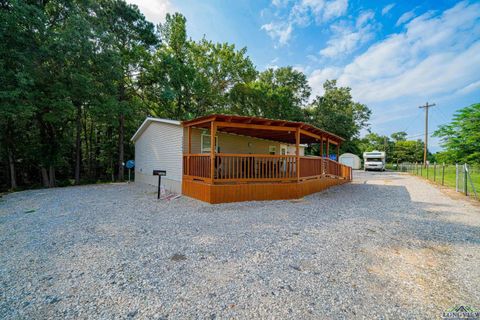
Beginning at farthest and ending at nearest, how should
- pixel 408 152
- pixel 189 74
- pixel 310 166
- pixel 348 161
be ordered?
pixel 408 152 → pixel 348 161 → pixel 189 74 → pixel 310 166

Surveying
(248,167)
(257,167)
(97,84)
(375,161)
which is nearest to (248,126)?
(248,167)

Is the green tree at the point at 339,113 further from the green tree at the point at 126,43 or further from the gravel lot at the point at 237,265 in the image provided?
the gravel lot at the point at 237,265

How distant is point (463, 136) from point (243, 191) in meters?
12.5

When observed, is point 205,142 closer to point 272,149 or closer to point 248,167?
point 248,167

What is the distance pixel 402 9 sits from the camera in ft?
29.0

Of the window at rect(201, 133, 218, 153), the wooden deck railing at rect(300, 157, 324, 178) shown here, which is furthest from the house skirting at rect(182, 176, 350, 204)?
the window at rect(201, 133, 218, 153)

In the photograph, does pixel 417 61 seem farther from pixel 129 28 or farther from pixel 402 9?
pixel 129 28

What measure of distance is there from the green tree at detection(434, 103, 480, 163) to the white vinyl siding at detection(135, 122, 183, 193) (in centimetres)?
1437

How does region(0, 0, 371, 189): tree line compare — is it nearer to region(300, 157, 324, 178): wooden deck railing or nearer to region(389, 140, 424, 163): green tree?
region(300, 157, 324, 178): wooden deck railing

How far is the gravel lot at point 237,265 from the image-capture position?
6.91 feet

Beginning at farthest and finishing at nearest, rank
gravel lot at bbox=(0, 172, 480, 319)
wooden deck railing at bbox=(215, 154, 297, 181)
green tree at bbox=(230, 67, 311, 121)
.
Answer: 1. green tree at bbox=(230, 67, 311, 121)
2. wooden deck railing at bbox=(215, 154, 297, 181)
3. gravel lot at bbox=(0, 172, 480, 319)

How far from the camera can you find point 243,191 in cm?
720

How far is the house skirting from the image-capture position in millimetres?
6906

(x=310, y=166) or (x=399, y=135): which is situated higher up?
(x=399, y=135)
